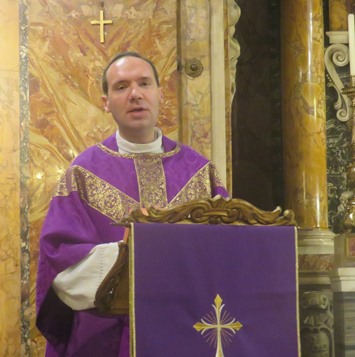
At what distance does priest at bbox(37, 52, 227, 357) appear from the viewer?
278cm

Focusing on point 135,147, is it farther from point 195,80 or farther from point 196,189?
point 195,80

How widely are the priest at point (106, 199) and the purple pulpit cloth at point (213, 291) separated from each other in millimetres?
186

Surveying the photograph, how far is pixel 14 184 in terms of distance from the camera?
495cm

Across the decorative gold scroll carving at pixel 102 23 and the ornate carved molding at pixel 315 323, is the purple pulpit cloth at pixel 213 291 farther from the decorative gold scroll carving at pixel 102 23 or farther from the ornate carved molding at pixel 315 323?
the ornate carved molding at pixel 315 323

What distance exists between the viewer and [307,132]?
20.3ft

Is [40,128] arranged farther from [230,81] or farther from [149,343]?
[149,343]

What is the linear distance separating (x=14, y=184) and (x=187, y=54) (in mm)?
1389

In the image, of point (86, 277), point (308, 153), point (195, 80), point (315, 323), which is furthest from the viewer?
point (308, 153)

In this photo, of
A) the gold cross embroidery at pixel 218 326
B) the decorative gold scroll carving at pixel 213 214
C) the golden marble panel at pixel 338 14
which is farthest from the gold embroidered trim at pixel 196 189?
the golden marble panel at pixel 338 14

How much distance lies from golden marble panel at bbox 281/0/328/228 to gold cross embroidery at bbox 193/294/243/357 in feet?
11.8

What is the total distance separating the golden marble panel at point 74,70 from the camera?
4980 mm

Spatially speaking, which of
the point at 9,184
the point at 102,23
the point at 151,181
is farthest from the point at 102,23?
the point at 151,181

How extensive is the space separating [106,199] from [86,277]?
1.68 feet

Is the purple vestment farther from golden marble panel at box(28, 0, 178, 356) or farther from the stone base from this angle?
the stone base
